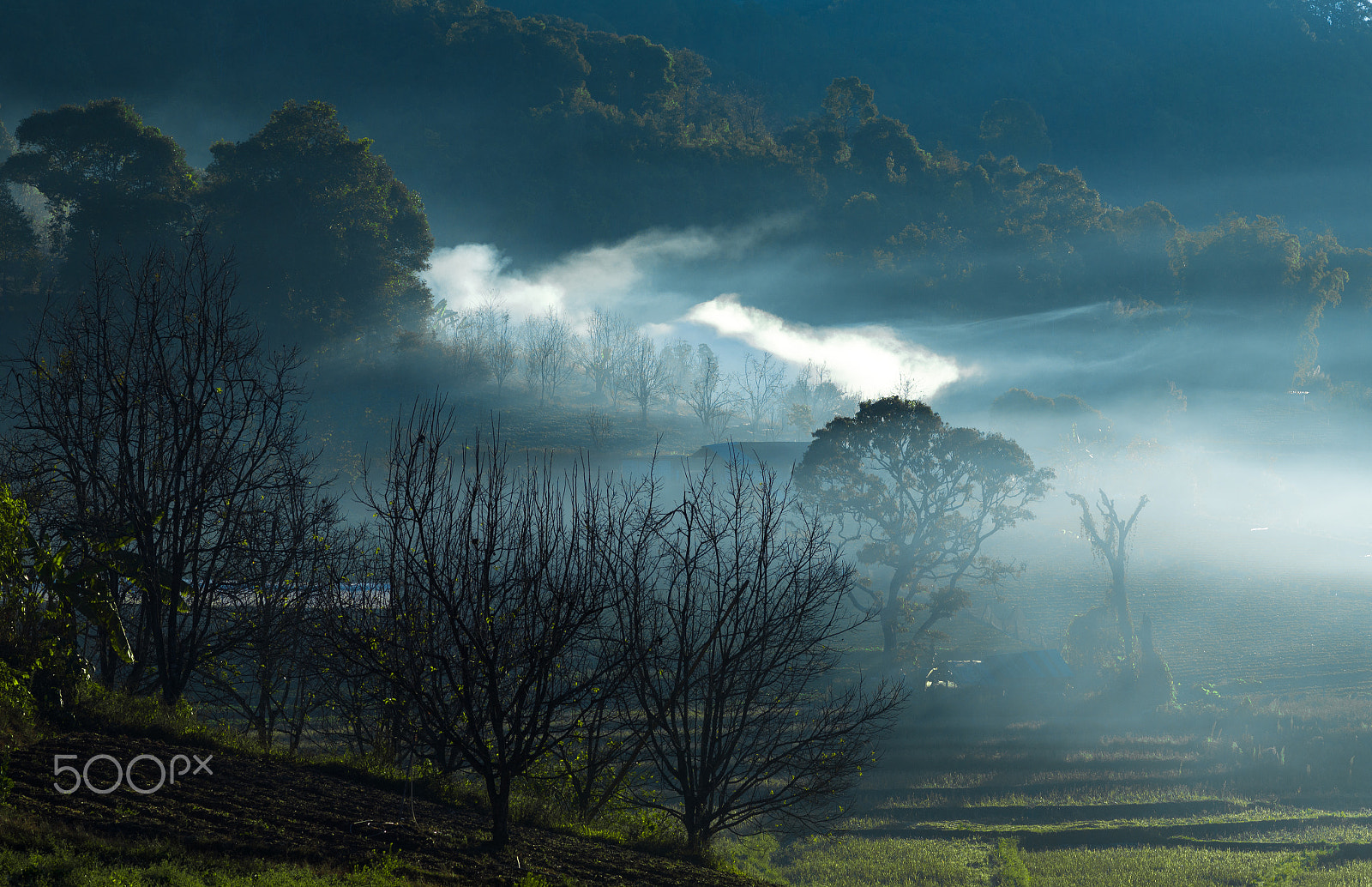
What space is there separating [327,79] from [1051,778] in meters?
94.3

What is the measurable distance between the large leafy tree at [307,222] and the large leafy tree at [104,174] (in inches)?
94.5

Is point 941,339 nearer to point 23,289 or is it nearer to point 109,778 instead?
point 23,289

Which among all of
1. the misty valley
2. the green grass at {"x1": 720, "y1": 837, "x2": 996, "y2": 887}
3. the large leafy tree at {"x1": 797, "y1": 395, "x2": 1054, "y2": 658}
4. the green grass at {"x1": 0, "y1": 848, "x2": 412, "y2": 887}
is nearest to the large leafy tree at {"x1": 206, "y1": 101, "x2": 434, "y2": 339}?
the misty valley

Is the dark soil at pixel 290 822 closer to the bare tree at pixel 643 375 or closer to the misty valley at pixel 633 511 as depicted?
the misty valley at pixel 633 511

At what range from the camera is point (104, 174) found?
47.9 m

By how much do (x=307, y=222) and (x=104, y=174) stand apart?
11.9m

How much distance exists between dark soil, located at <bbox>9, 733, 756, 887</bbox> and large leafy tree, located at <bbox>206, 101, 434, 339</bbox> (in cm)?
4349

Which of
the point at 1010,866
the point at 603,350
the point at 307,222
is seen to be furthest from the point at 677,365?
the point at 1010,866

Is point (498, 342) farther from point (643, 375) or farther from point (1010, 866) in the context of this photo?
point (1010, 866)

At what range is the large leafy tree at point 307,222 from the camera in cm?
4744

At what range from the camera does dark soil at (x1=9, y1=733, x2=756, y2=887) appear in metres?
6.50

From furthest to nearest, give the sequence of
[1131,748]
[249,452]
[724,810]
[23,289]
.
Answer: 1. [23,289]
2. [1131,748]
3. [249,452]
4. [724,810]

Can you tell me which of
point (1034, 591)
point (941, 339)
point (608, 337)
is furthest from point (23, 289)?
point (941, 339)

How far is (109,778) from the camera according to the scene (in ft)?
24.2
